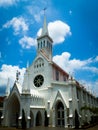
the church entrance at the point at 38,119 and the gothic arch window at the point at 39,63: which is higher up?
the gothic arch window at the point at 39,63

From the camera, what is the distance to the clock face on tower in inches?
1972

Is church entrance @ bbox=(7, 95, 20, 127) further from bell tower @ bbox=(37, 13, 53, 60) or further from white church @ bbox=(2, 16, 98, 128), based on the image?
bell tower @ bbox=(37, 13, 53, 60)

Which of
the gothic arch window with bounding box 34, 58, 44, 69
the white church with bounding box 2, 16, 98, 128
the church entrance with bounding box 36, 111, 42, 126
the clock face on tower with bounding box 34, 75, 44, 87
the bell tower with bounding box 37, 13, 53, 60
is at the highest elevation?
the bell tower with bounding box 37, 13, 53, 60

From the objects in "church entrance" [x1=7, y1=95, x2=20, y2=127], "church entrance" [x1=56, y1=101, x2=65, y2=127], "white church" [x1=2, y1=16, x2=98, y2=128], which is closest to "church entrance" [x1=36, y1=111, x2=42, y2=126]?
"white church" [x1=2, y1=16, x2=98, y2=128]

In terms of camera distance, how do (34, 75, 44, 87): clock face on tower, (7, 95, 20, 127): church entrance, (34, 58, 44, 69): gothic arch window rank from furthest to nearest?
(34, 58, 44, 69): gothic arch window, (34, 75, 44, 87): clock face on tower, (7, 95, 20, 127): church entrance

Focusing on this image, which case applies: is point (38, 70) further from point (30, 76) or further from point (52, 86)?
point (52, 86)

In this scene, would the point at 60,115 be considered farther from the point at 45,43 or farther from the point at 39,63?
the point at 45,43

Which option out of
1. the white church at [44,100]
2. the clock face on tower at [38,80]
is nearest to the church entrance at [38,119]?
the white church at [44,100]

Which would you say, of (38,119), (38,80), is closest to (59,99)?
(38,119)

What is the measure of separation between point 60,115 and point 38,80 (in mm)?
13119

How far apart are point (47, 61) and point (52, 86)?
8467mm

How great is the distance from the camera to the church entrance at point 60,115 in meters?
42.3

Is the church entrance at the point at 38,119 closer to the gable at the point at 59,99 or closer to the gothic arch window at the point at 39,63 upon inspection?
the gable at the point at 59,99

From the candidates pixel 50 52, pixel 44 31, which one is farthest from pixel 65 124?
pixel 44 31
